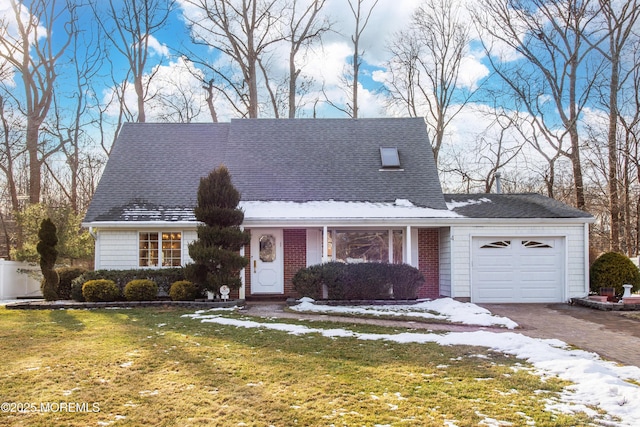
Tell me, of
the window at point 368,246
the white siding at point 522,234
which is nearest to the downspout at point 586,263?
the white siding at point 522,234

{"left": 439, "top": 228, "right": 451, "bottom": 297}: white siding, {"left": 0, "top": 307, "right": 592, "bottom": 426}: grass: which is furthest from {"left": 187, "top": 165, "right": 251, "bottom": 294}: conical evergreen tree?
{"left": 439, "top": 228, "right": 451, "bottom": 297}: white siding

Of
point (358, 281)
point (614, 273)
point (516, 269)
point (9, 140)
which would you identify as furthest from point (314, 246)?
point (9, 140)

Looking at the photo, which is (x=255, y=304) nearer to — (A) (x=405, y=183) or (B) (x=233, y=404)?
(A) (x=405, y=183)

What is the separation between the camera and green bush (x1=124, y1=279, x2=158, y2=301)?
43.7ft

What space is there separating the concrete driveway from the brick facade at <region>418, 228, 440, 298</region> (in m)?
2.09

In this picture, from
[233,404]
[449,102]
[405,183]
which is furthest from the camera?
[449,102]

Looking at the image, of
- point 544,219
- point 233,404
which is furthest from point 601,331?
point 233,404

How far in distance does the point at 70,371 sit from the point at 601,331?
903 centimetres

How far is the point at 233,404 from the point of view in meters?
4.86

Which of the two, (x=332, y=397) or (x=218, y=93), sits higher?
(x=218, y=93)

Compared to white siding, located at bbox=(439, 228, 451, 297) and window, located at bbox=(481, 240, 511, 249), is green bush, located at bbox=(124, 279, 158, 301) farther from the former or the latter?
window, located at bbox=(481, 240, 511, 249)

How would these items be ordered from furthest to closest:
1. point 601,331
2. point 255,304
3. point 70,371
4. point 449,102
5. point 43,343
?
1. point 449,102
2. point 255,304
3. point 601,331
4. point 43,343
5. point 70,371

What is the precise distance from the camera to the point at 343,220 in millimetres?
14281

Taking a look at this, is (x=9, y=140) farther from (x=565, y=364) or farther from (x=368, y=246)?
(x=565, y=364)
